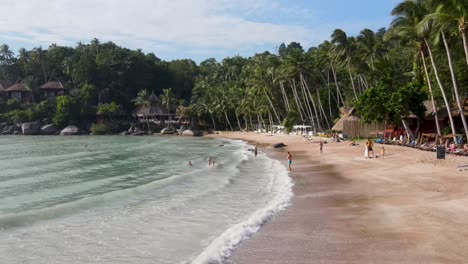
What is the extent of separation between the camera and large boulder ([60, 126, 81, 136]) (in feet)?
299

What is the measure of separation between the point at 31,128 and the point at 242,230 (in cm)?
9170

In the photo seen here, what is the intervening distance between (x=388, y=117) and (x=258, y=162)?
13.0 m

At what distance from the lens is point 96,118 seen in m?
99.1

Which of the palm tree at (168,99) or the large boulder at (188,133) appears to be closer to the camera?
the large boulder at (188,133)

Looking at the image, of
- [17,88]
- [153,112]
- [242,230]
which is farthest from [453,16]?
[17,88]

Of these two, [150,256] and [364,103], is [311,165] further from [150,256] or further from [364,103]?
[150,256]

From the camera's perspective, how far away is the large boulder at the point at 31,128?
92.7 meters

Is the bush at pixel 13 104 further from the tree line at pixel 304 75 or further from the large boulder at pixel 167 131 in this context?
the large boulder at pixel 167 131

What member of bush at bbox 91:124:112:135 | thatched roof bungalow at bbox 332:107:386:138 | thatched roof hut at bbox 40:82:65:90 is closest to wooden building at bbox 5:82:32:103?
thatched roof hut at bbox 40:82:65:90

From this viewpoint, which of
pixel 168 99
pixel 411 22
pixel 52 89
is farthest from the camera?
pixel 52 89

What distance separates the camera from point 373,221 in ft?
42.0

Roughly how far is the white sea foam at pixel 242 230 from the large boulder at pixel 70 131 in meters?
79.4

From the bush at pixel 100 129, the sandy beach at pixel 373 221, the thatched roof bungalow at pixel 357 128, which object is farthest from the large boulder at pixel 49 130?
the sandy beach at pixel 373 221

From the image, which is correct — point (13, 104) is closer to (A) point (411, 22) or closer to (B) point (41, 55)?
(B) point (41, 55)
